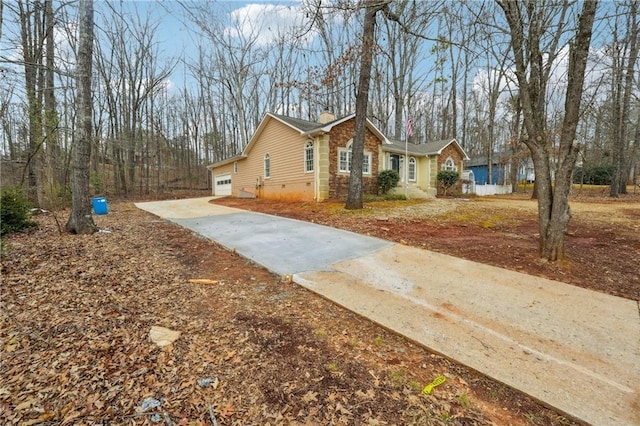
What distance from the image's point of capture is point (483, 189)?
2152 cm

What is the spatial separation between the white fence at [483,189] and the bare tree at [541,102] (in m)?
17.7

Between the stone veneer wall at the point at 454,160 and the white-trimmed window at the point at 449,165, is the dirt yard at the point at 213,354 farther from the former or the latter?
the white-trimmed window at the point at 449,165

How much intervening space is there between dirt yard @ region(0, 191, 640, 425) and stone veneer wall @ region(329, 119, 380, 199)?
8796 mm

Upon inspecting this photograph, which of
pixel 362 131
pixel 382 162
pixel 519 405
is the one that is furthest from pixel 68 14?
pixel 382 162

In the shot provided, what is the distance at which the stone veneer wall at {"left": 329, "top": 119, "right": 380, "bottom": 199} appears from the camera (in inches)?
504

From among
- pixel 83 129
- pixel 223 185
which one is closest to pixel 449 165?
pixel 223 185

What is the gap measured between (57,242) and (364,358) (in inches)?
250

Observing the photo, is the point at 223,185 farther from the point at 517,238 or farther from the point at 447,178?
the point at 517,238

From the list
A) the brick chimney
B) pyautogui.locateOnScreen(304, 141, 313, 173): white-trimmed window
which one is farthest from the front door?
pyautogui.locateOnScreen(304, 141, 313, 173): white-trimmed window

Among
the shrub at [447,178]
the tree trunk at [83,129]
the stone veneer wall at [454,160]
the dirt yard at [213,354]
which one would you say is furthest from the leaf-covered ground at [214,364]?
the stone veneer wall at [454,160]

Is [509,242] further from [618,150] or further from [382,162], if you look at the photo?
[618,150]

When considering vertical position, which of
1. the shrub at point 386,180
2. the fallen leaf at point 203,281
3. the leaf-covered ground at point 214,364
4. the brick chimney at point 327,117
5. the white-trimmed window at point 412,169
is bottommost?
the leaf-covered ground at point 214,364

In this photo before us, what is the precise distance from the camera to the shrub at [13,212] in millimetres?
5983

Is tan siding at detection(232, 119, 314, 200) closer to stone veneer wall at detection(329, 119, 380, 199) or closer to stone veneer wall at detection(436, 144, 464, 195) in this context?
stone veneer wall at detection(329, 119, 380, 199)
